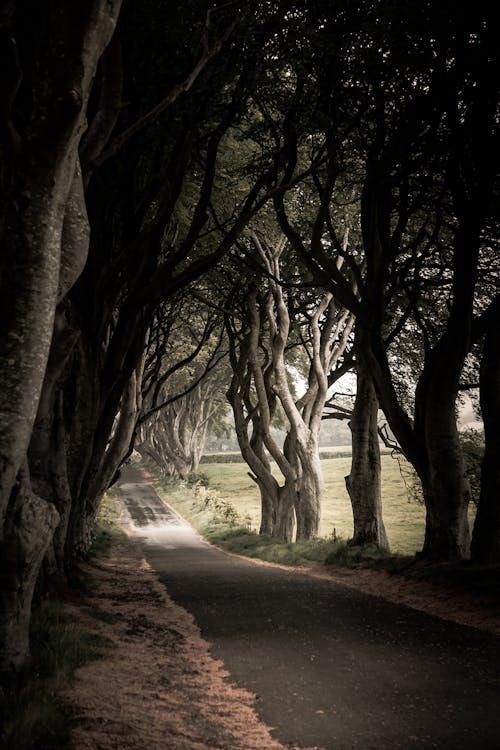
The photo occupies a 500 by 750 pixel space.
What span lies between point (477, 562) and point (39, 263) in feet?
26.1

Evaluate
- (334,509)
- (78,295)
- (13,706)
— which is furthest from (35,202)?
(334,509)

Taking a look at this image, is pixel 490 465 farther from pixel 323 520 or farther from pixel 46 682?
pixel 323 520

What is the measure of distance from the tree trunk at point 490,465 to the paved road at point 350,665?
1937mm

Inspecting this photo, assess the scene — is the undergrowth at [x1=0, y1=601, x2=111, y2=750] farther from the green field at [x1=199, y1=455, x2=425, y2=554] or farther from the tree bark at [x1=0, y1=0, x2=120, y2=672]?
the green field at [x1=199, y1=455, x2=425, y2=554]

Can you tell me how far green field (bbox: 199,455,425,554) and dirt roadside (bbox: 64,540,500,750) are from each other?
14.4 meters

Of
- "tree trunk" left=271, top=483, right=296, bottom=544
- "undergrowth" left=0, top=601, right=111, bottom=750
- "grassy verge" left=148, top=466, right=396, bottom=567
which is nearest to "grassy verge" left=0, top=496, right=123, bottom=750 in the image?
"undergrowth" left=0, top=601, right=111, bottom=750

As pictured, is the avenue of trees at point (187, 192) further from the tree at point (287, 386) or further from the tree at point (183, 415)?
the tree at point (183, 415)

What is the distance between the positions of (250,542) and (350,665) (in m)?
12.8

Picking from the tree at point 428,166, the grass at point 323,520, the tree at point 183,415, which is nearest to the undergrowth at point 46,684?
the tree at point 428,166

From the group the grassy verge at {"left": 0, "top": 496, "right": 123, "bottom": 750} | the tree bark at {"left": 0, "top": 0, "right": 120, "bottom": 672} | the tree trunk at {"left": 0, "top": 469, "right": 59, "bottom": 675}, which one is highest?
the tree bark at {"left": 0, "top": 0, "right": 120, "bottom": 672}

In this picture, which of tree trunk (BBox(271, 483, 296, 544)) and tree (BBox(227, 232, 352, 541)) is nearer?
tree (BBox(227, 232, 352, 541))

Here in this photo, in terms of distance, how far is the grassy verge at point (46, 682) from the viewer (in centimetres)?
323

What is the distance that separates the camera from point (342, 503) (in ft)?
126

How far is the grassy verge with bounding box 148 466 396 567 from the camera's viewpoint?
1223 centimetres
